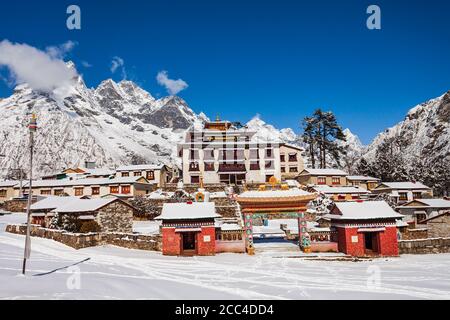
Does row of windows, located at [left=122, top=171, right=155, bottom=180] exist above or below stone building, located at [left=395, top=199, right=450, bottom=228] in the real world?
above

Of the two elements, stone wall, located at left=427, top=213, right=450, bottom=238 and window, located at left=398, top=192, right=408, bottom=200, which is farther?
window, located at left=398, top=192, right=408, bottom=200

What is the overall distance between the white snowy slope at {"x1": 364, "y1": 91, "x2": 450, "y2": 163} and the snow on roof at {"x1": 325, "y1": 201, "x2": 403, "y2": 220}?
9063 cm

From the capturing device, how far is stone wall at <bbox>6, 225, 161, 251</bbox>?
24.9m

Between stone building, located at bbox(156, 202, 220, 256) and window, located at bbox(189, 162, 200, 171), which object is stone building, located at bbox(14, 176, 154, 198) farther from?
stone building, located at bbox(156, 202, 220, 256)

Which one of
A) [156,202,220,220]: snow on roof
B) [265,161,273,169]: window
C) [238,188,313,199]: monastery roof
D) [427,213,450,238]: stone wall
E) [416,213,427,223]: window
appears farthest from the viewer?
[265,161,273,169]: window

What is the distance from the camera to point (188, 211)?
24.1 metres

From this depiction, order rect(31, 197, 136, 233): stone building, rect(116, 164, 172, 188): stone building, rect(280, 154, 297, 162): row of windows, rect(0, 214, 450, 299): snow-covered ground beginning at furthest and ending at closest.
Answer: rect(280, 154, 297, 162): row of windows
rect(116, 164, 172, 188): stone building
rect(31, 197, 136, 233): stone building
rect(0, 214, 450, 299): snow-covered ground

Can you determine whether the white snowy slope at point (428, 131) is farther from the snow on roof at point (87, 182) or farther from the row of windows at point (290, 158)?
the snow on roof at point (87, 182)

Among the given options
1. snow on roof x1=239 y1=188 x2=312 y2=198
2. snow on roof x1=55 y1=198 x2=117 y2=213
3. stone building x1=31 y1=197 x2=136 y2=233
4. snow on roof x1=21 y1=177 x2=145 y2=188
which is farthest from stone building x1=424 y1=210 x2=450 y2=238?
snow on roof x1=21 y1=177 x2=145 y2=188

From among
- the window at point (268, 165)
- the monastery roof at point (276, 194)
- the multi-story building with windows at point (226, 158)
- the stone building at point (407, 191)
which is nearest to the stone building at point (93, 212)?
the monastery roof at point (276, 194)

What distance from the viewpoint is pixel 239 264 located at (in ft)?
66.9
